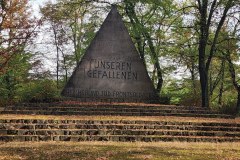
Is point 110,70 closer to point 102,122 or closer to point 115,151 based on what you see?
point 102,122

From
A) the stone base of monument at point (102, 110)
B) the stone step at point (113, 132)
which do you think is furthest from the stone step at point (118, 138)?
the stone base of monument at point (102, 110)

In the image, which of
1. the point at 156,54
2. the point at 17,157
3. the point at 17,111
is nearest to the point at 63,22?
the point at 156,54

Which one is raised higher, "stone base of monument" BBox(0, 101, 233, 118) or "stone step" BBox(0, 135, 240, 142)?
"stone base of monument" BBox(0, 101, 233, 118)

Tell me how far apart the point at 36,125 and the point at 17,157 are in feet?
14.4

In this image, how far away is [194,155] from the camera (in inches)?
412

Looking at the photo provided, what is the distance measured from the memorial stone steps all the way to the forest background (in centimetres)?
245

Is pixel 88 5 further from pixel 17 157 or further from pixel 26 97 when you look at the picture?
pixel 17 157

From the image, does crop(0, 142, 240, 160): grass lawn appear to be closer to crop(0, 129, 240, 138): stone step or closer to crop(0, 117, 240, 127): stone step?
crop(0, 129, 240, 138): stone step

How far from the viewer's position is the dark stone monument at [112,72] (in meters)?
24.3

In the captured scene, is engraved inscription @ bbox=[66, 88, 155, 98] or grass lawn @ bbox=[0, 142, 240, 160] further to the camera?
engraved inscription @ bbox=[66, 88, 155, 98]

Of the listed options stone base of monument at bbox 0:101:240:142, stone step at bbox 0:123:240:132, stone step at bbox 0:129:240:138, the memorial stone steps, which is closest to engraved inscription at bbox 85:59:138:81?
the memorial stone steps

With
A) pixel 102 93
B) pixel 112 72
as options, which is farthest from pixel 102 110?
pixel 112 72

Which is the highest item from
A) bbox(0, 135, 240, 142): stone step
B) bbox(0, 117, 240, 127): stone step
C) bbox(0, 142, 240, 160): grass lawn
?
bbox(0, 117, 240, 127): stone step

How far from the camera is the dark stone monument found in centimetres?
2427
